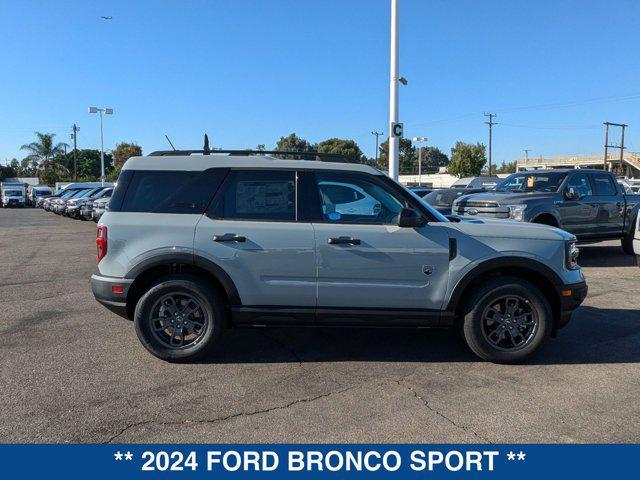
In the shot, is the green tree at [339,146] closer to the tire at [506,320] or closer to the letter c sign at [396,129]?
the letter c sign at [396,129]

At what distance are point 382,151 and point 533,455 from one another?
103 m

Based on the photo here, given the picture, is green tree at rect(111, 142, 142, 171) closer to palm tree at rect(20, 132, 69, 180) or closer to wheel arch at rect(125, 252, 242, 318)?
palm tree at rect(20, 132, 69, 180)

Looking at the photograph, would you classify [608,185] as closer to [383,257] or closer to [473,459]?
[383,257]

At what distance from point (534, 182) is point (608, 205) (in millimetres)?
1689

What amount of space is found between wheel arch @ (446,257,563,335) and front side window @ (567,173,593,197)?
7123 mm

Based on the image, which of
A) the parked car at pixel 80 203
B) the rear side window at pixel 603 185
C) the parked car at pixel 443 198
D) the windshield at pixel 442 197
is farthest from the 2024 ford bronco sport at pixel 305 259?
the parked car at pixel 80 203

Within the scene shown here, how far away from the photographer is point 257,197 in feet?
16.4

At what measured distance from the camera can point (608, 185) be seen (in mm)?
12016

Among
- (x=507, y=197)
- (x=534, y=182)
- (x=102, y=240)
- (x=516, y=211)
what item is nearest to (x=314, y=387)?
(x=102, y=240)

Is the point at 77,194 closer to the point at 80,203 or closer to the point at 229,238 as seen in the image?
the point at 80,203

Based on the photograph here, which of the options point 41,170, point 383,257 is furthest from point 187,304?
point 41,170

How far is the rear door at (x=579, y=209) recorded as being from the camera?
11.0 meters

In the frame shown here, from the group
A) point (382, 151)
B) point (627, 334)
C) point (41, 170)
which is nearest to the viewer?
point (627, 334)

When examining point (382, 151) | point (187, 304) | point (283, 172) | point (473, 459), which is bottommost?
point (473, 459)
